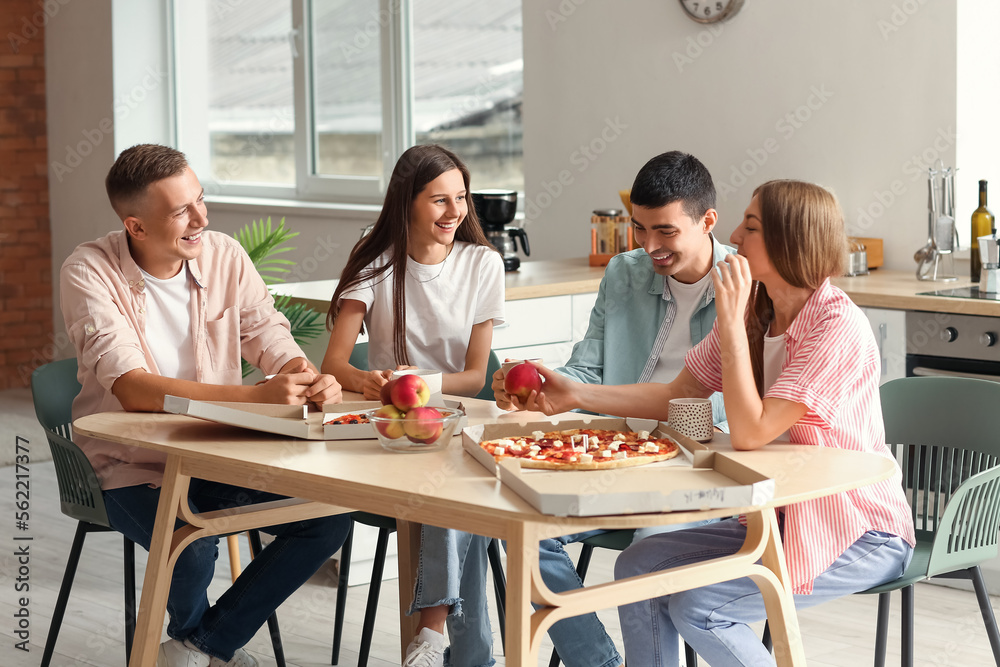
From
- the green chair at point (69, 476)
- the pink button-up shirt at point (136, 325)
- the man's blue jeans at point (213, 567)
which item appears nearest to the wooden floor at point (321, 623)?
the green chair at point (69, 476)

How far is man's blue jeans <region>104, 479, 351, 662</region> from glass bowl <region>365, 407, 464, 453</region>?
2.12 ft

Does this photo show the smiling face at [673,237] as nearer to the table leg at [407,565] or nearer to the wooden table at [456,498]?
the wooden table at [456,498]

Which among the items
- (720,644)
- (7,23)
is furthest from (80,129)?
(720,644)

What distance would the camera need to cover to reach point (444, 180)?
258cm

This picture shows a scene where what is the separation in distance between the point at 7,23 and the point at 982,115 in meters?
5.24

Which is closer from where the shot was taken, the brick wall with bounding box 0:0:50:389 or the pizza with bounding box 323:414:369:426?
the pizza with bounding box 323:414:369:426

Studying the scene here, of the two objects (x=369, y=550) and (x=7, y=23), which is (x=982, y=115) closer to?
(x=369, y=550)

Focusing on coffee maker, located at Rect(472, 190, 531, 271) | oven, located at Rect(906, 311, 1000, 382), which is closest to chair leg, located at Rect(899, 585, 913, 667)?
oven, located at Rect(906, 311, 1000, 382)

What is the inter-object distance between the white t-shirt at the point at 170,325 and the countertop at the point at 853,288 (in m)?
0.74

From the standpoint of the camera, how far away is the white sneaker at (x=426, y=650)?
2.11 meters

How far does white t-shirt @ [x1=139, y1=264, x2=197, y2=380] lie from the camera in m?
2.36

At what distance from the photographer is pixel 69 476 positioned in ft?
7.69

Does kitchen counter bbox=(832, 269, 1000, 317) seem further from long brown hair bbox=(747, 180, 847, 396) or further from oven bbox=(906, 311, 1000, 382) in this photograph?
long brown hair bbox=(747, 180, 847, 396)

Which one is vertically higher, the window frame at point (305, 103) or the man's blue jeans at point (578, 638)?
the window frame at point (305, 103)
